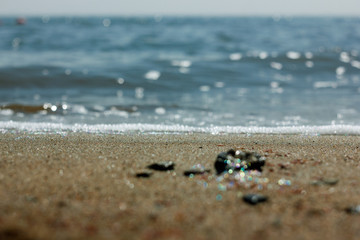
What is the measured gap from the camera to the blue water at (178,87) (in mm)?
5641

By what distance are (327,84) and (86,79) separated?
19.5 ft

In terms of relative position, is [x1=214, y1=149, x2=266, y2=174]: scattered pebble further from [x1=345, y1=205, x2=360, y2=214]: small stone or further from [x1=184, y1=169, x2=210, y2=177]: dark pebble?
[x1=345, y1=205, x2=360, y2=214]: small stone

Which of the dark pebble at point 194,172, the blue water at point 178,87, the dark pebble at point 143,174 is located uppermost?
the dark pebble at point 143,174

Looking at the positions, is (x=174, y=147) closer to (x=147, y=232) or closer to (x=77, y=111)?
(x=147, y=232)

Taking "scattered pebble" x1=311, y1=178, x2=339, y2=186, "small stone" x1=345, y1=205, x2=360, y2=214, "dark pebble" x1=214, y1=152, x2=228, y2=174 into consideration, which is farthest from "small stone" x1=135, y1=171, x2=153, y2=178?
"small stone" x1=345, y1=205, x2=360, y2=214

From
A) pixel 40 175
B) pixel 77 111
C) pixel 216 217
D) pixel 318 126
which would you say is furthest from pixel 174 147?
pixel 77 111

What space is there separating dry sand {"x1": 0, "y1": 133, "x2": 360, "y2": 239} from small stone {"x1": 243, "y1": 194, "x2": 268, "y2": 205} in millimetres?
34

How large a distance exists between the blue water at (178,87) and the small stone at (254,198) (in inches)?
108

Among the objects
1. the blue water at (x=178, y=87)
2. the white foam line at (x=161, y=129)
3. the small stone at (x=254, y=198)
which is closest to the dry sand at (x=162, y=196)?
the small stone at (x=254, y=198)

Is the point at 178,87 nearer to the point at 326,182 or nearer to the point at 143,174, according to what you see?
the point at 143,174

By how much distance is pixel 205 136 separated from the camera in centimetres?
427

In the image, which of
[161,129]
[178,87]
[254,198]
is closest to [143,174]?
[254,198]

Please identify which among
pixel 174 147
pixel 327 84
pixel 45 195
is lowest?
pixel 327 84

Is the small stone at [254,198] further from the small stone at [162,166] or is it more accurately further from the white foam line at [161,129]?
the white foam line at [161,129]
